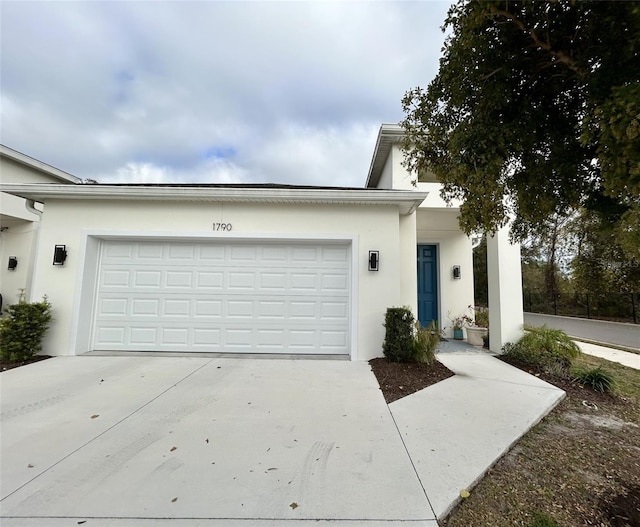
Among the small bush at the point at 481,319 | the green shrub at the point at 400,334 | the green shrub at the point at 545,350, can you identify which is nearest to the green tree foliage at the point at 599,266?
the small bush at the point at 481,319

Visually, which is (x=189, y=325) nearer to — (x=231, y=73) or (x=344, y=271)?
Result: (x=344, y=271)

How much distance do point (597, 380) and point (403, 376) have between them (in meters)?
2.91

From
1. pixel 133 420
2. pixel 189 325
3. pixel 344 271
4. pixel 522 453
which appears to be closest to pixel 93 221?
pixel 189 325

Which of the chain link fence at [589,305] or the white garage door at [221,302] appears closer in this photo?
the white garage door at [221,302]

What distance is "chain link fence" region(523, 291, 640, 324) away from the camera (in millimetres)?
14148

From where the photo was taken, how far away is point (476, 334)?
287 inches

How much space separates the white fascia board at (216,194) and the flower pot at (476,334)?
3.74 metres

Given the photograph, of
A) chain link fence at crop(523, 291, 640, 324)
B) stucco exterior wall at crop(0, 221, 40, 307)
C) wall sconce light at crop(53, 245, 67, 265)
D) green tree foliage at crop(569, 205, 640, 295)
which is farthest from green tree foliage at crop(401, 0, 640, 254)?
chain link fence at crop(523, 291, 640, 324)

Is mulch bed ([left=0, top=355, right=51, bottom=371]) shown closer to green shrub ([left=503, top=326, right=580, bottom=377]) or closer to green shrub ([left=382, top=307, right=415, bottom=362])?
green shrub ([left=382, top=307, right=415, bottom=362])

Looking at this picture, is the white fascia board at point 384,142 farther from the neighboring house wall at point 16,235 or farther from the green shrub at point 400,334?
the neighboring house wall at point 16,235

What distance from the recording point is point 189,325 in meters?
5.99

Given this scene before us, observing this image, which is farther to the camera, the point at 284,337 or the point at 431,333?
the point at 284,337

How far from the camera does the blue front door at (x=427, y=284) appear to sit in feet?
27.6

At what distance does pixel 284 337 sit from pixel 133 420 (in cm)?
307
